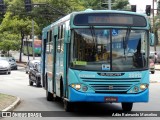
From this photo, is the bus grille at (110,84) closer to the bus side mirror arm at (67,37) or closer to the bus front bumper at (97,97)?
the bus front bumper at (97,97)

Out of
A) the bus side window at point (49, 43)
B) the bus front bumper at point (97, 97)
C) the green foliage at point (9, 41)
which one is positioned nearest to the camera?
the bus front bumper at point (97, 97)

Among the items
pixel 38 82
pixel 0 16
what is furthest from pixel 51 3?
pixel 38 82

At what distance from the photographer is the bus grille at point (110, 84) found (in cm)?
1482

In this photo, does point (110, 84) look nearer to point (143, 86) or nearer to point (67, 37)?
point (143, 86)

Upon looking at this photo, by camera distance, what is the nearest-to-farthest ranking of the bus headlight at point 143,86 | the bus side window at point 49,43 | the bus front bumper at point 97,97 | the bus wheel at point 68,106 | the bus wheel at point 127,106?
the bus front bumper at point 97,97 < the bus headlight at point 143,86 < the bus wheel at point 68,106 < the bus wheel at point 127,106 < the bus side window at point 49,43

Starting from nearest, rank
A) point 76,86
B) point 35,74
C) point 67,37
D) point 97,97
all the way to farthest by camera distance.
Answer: point 97,97, point 76,86, point 67,37, point 35,74

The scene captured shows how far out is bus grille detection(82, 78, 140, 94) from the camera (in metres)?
14.8

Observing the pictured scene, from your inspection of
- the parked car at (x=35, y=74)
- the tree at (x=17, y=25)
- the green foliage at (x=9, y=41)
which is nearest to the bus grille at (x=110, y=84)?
the parked car at (x=35, y=74)

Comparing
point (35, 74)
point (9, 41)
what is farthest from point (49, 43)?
point (9, 41)

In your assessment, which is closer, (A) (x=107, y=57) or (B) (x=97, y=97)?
(B) (x=97, y=97)

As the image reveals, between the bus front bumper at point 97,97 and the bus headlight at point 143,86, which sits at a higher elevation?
the bus headlight at point 143,86

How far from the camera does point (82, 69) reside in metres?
14.9

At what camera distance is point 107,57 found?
1494cm

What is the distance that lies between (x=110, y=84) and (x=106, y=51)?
97 centimetres
